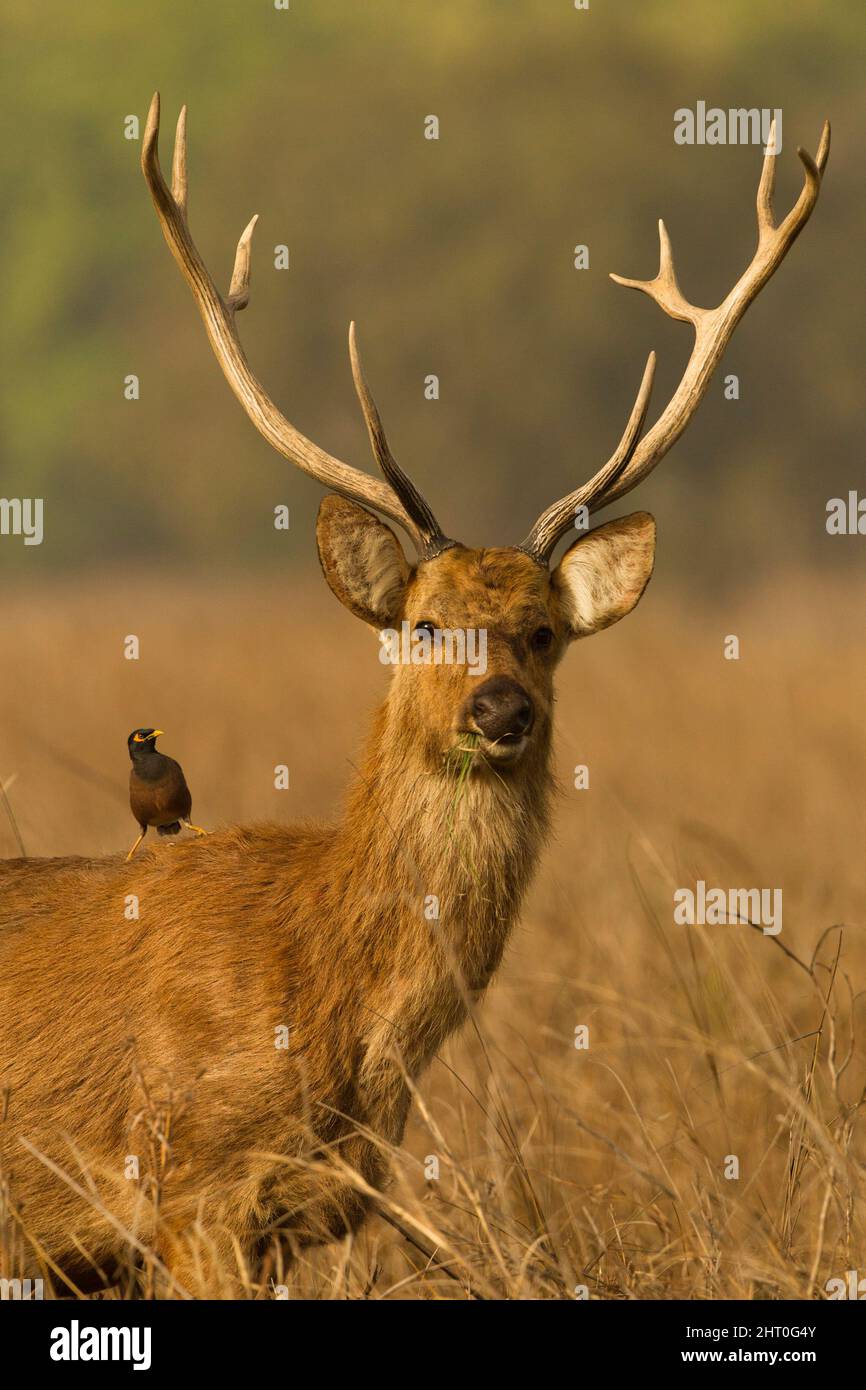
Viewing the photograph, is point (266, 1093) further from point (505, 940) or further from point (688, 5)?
point (688, 5)

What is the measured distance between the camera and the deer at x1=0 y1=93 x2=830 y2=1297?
498 cm

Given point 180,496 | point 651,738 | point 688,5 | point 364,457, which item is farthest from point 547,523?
point 688,5

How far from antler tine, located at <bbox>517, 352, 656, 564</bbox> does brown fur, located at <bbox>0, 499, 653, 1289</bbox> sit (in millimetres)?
74

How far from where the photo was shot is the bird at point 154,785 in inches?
203

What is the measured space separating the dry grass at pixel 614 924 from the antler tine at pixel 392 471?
Answer: 0.73 m

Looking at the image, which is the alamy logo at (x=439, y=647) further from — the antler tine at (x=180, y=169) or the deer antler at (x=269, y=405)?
the antler tine at (x=180, y=169)

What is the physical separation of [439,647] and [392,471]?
0.49 m

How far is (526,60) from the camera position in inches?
1682

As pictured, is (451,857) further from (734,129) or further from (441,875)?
(734,129)

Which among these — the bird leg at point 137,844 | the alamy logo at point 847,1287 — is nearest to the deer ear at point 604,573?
the bird leg at point 137,844

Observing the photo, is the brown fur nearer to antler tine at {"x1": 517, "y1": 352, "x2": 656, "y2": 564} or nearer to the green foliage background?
antler tine at {"x1": 517, "y1": 352, "x2": 656, "y2": 564}

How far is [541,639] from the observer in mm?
5414

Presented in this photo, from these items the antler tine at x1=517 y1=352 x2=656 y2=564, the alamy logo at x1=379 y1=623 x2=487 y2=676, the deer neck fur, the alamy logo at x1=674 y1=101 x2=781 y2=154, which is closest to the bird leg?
the deer neck fur

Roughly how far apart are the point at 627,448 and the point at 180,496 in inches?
1261
